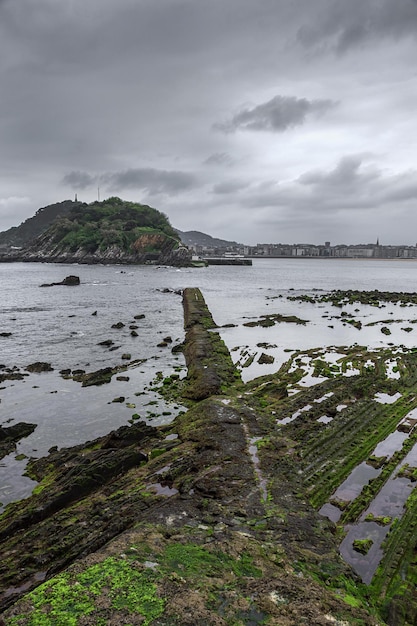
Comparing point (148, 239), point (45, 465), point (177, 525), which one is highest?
point (148, 239)

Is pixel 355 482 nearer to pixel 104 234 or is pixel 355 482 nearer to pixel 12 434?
pixel 12 434

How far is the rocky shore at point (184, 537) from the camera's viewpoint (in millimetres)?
5746

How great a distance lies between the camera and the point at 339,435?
13.3 metres

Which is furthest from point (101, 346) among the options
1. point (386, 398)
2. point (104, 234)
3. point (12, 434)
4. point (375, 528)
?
point (104, 234)

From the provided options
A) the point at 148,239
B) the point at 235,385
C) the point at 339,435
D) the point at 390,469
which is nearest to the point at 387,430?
the point at 339,435

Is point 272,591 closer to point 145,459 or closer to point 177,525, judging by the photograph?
point 177,525

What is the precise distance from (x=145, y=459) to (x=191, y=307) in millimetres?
32512

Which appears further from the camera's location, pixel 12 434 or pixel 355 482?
pixel 12 434

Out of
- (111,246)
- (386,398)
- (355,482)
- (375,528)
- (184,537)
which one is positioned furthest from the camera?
(111,246)

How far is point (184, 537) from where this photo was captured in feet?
24.7

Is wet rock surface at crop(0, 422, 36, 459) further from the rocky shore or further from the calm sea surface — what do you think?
the rocky shore

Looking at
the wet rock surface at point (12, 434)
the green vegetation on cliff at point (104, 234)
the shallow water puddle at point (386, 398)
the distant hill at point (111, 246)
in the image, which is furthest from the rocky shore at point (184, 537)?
the green vegetation on cliff at point (104, 234)

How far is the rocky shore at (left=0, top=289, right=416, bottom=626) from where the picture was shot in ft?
18.9

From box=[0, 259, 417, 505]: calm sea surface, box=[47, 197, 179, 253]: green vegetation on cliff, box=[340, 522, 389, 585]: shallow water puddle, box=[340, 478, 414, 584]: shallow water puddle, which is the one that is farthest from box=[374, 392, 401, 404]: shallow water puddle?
box=[47, 197, 179, 253]: green vegetation on cliff
